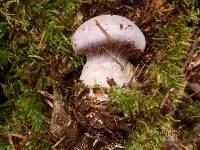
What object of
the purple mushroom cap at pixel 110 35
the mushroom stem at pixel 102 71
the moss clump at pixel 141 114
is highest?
the purple mushroom cap at pixel 110 35

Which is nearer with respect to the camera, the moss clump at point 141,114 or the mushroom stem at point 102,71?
the moss clump at point 141,114

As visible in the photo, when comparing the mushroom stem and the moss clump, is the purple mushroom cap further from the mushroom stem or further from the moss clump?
the moss clump

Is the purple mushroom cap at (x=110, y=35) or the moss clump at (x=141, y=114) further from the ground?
the purple mushroom cap at (x=110, y=35)

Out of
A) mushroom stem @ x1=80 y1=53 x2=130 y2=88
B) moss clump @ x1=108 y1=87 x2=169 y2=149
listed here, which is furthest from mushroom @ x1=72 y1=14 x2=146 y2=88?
moss clump @ x1=108 y1=87 x2=169 y2=149

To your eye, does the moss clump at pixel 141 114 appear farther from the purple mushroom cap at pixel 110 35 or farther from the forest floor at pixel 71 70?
the purple mushroom cap at pixel 110 35


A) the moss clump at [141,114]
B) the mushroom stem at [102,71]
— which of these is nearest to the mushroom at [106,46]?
the mushroom stem at [102,71]

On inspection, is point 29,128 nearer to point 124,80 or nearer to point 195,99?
point 124,80
